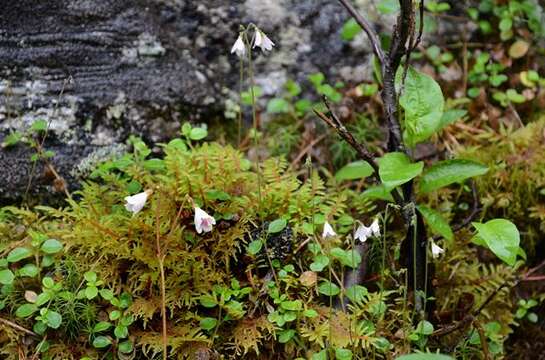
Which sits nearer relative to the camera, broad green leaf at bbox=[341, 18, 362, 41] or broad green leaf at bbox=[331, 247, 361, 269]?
broad green leaf at bbox=[331, 247, 361, 269]

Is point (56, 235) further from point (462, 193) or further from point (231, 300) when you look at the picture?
point (462, 193)

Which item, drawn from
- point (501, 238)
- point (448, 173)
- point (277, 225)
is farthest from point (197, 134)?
point (501, 238)

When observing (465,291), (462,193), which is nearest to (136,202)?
(465,291)

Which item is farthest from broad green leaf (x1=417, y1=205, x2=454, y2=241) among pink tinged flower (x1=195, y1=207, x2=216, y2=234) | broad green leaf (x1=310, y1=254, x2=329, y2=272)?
pink tinged flower (x1=195, y1=207, x2=216, y2=234)

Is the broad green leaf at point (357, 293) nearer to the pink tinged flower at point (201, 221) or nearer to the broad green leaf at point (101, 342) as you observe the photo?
the pink tinged flower at point (201, 221)

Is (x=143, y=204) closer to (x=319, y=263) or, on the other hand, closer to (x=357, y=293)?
(x=319, y=263)

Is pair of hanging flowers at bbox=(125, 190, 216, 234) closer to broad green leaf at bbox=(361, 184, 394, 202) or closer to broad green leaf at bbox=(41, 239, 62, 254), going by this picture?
broad green leaf at bbox=(41, 239, 62, 254)
